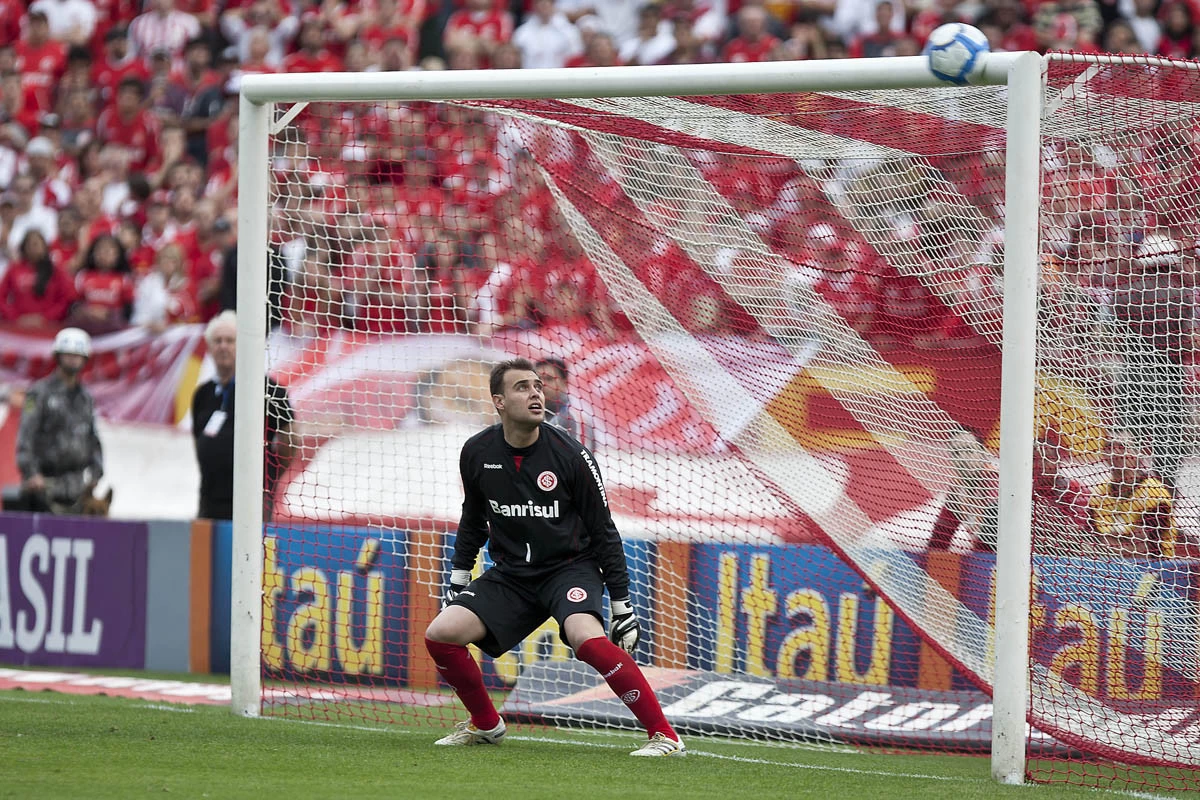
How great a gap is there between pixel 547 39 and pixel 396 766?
10.3 meters

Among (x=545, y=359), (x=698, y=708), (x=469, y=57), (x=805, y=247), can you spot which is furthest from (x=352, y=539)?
(x=469, y=57)

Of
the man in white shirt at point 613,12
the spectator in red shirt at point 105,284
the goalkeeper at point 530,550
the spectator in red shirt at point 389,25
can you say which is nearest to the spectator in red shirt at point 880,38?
the man in white shirt at point 613,12

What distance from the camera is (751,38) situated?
45.6 feet

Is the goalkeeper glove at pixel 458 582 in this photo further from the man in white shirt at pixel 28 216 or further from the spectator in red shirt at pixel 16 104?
the spectator in red shirt at pixel 16 104

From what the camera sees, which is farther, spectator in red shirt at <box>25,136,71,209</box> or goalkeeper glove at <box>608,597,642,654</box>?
spectator in red shirt at <box>25,136,71,209</box>

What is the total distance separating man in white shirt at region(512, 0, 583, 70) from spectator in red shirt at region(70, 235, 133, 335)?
3952mm

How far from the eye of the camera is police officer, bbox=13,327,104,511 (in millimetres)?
10898

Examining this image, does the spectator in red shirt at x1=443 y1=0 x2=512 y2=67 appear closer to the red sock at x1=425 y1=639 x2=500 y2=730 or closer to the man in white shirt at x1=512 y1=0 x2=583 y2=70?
the man in white shirt at x1=512 y1=0 x2=583 y2=70

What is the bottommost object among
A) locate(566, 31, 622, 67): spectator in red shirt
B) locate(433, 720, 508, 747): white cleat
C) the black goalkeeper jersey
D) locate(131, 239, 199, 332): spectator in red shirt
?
locate(433, 720, 508, 747): white cleat

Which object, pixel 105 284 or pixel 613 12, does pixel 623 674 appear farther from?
pixel 613 12

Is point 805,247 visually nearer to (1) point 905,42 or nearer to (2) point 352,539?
(2) point 352,539

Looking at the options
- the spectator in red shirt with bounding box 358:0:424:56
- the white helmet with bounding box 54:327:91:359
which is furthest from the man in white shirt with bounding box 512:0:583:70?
the white helmet with bounding box 54:327:91:359

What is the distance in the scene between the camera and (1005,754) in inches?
231

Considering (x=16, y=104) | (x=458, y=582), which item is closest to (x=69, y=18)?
(x=16, y=104)
